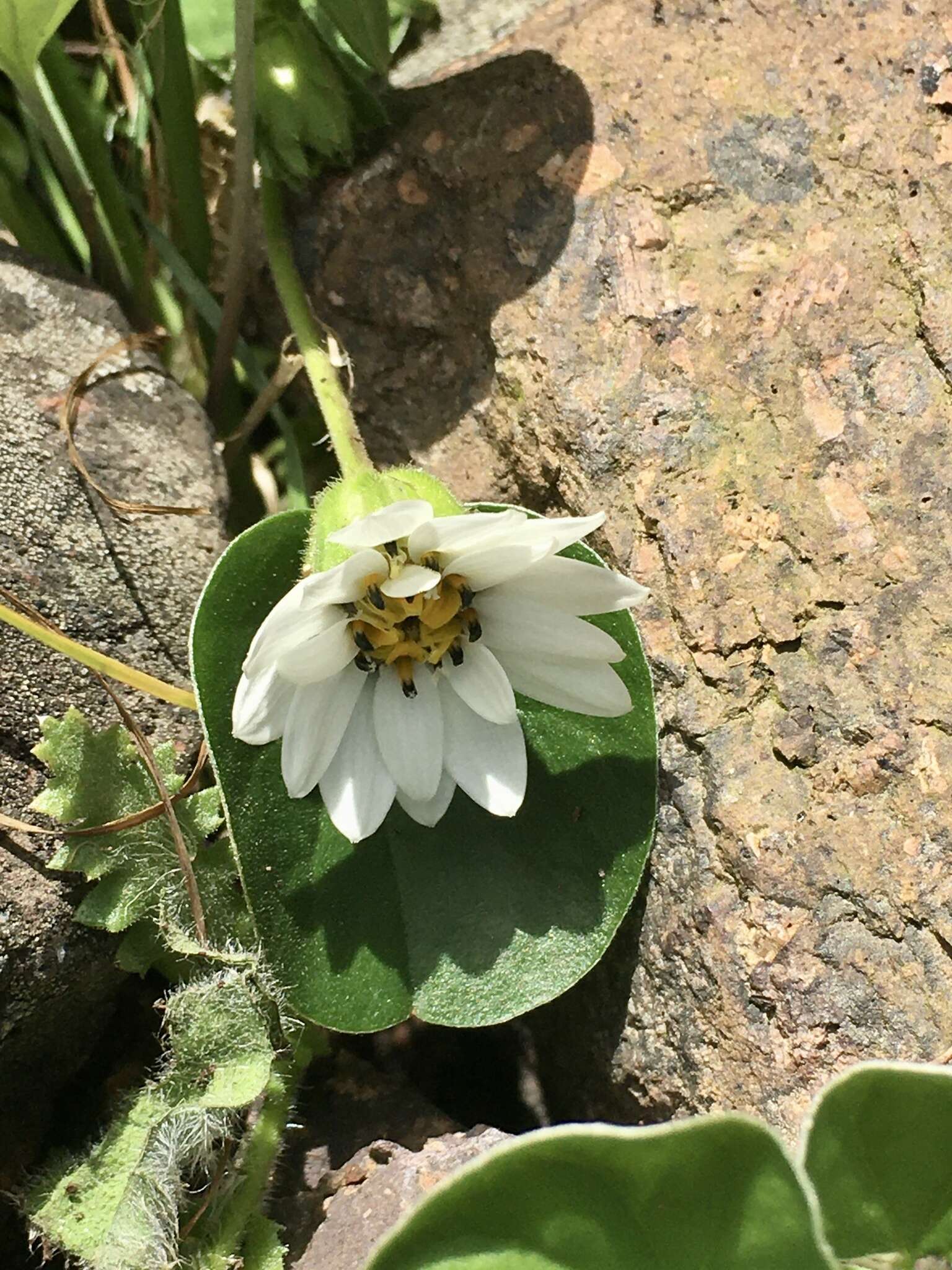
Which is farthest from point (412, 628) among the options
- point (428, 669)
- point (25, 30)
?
point (25, 30)

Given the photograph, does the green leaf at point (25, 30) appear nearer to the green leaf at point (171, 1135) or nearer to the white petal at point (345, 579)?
the white petal at point (345, 579)

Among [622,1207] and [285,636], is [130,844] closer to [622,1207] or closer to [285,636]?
[285,636]

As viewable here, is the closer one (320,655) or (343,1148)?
(320,655)

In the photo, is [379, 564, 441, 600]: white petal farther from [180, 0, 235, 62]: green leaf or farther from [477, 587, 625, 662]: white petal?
[180, 0, 235, 62]: green leaf

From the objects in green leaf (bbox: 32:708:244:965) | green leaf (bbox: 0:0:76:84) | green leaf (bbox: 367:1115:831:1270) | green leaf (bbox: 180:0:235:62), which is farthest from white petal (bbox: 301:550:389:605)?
green leaf (bbox: 180:0:235:62)

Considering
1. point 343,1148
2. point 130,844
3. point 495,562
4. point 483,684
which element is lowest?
point 343,1148

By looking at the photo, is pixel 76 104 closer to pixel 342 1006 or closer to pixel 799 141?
pixel 799 141

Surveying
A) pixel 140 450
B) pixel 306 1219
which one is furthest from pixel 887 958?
pixel 140 450
